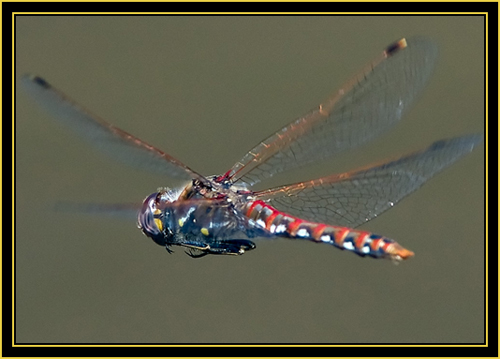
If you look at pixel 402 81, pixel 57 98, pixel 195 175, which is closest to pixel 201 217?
pixel 195 175

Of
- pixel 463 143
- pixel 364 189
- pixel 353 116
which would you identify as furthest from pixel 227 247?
pixel 463 143

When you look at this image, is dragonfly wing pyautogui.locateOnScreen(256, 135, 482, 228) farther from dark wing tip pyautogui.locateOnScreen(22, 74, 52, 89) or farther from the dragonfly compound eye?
dark wing tip pyautogui.locateOnScreen(22, 74, 52, 89)

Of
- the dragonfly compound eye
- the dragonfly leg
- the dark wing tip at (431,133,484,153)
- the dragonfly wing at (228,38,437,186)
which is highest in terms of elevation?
the dragonfly wing at (228,38,437,186)

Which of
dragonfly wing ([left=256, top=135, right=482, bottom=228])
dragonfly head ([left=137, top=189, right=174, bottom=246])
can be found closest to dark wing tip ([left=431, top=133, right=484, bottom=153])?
dragonfly wing ([left=256, top=135, right=482, bottom=228])

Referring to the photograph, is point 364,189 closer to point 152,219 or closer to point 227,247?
point 227,247

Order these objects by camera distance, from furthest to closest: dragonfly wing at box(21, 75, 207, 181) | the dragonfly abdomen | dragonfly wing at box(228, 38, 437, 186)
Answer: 1. dragonfly wing at box(228, 38, 437, 186)
2. dragonfly wing at box(21, 75, 207, 181)
3. the dragonfly abdomen

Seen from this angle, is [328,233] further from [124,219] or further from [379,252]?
[124,219]

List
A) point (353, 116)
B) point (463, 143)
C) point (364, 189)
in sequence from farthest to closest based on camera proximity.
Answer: point (353, 116), point (364, 189), point (463, 143)
